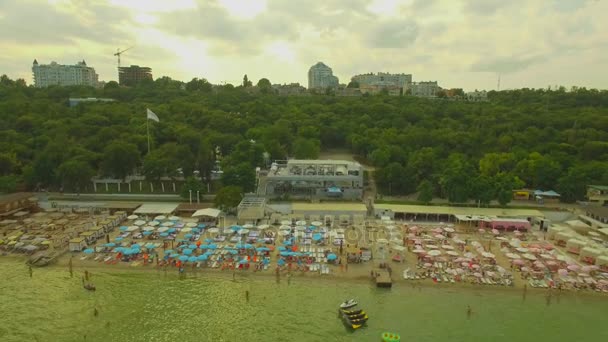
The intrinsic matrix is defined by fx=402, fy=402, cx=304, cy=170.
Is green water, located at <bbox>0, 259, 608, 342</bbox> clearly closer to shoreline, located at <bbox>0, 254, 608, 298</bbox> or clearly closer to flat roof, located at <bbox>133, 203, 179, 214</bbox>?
shoreline, located at <bbox>0, 254, 608, 298</bbox>

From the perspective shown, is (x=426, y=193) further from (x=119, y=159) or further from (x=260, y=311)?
(x=119, y=159)

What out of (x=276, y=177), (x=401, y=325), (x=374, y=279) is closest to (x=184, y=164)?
(x=276, y=177)

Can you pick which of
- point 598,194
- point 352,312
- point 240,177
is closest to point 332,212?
point 240,177

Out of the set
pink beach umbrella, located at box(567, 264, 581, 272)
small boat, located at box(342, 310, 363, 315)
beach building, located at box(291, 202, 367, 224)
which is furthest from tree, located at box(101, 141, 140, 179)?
pink beach umbrella, located at box(567, 264, 581, 272)

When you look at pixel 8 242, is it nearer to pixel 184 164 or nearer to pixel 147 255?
pixel 147 255

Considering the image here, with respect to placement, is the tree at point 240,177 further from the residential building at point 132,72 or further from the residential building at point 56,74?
the residential building at point 56,74

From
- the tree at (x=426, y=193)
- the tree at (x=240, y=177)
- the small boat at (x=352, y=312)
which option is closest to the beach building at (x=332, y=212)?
the tree at (x=240, y=177)
